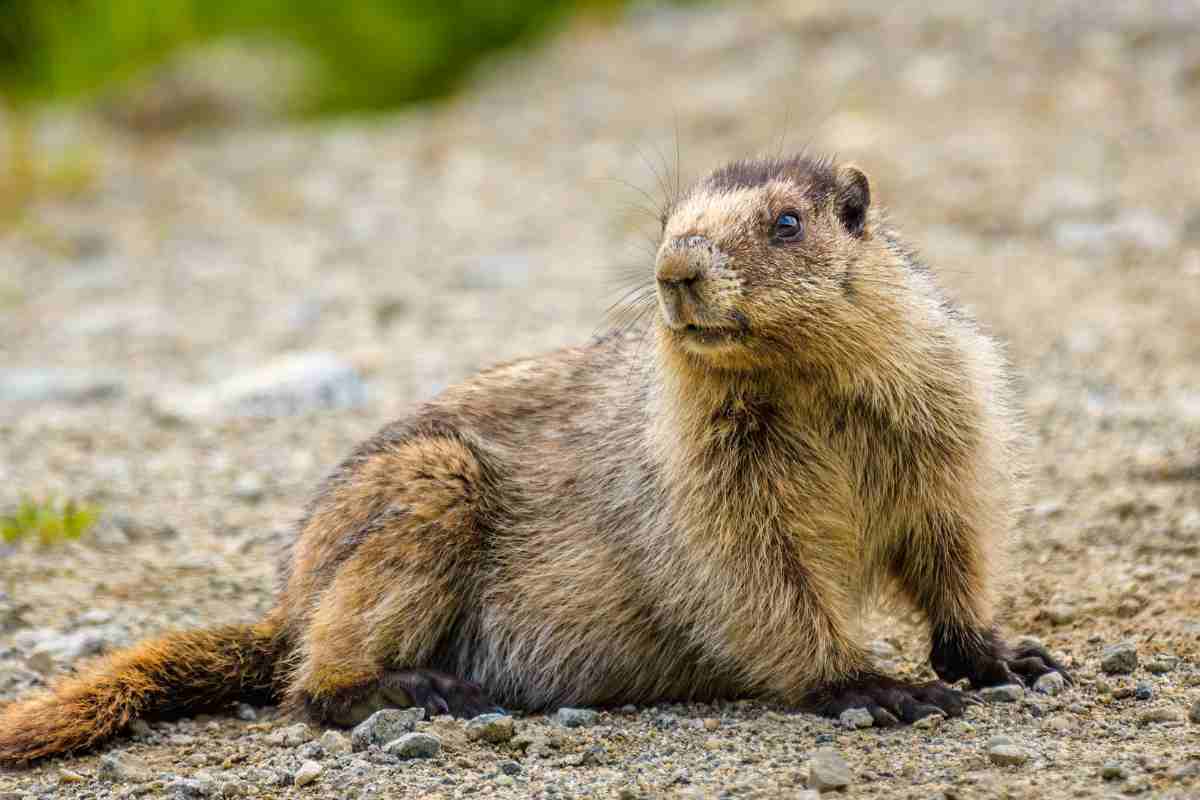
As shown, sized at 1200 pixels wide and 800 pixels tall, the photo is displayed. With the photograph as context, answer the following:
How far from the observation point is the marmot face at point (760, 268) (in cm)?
494

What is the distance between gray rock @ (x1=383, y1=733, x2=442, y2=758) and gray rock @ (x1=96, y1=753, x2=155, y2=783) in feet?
2.54

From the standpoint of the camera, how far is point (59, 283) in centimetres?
1315

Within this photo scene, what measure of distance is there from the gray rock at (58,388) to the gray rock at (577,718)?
550cm

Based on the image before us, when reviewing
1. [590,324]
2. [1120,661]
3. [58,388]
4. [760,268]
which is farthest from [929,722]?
[58,388]

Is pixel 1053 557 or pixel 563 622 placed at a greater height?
pixel 1053 557

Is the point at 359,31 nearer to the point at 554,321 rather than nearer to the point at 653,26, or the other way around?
the point at 653,26

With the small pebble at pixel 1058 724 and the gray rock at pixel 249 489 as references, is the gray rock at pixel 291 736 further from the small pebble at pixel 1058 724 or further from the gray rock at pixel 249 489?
the gray rock at pixel 249 489

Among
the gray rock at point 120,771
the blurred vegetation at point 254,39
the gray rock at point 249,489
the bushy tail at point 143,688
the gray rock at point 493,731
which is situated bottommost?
the gray rock at point 120,771

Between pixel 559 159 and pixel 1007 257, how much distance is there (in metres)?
5.98

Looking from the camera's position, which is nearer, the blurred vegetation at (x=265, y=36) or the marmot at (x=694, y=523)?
the marmot at (x=694, y=523)

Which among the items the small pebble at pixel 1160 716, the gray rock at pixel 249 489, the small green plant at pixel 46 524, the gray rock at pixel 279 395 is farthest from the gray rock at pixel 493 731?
the gray rock at pixel 279 395

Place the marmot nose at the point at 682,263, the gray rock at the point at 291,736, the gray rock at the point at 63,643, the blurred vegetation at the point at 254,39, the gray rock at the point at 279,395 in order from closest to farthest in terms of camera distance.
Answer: the marmot nose at the point at 682,263 < the gray rock at the point at 291,736 < the gray rock at the point at 63,643 < the gray rock at the point at 279,395 < the blurred vegetation at the point at 254,39

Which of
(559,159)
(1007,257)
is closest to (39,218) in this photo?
(559,159)

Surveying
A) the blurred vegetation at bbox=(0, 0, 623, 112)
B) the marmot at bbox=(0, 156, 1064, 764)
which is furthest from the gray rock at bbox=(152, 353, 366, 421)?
the blurred vegetation at bbox=(0, 0, 623, 112)
